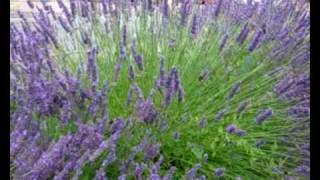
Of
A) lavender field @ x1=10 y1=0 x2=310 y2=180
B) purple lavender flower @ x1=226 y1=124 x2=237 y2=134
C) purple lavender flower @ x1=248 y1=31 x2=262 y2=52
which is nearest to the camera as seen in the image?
lavender field @ x1=10 y1=0 x2=310 y2=180

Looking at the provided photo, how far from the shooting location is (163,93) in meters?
2.01

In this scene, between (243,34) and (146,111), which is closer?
(146,111)

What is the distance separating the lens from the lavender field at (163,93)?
172 cm

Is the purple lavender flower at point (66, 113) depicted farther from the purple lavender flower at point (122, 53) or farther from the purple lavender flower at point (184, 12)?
the purple lavender flower at point (184, 12)

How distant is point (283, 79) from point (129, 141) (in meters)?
0.81

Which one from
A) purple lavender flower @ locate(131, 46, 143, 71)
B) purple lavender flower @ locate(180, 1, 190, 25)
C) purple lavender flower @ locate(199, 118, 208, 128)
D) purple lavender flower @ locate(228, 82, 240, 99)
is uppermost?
purple lavender flower @ locate(180, 1, 190, 25)

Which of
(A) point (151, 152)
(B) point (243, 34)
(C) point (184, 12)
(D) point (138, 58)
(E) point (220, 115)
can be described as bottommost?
(A) point (151, 152)

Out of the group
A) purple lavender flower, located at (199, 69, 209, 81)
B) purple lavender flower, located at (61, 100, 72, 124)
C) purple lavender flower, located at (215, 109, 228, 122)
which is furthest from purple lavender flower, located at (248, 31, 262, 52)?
purple lavender flower, located at (61, 100, 72, 124)

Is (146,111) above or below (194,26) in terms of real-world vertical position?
below

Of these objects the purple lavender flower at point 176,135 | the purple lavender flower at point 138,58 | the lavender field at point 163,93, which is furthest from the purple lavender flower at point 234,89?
the purple lavender flower at point 138,58

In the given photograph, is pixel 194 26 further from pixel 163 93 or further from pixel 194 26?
pixel 163 93

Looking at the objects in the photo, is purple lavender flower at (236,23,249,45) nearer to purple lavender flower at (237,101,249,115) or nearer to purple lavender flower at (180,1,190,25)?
purple lavender flower at (180,1,190,25)

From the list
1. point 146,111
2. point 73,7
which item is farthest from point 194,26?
point 146,111

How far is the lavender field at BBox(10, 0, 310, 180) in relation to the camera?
5.64ft
